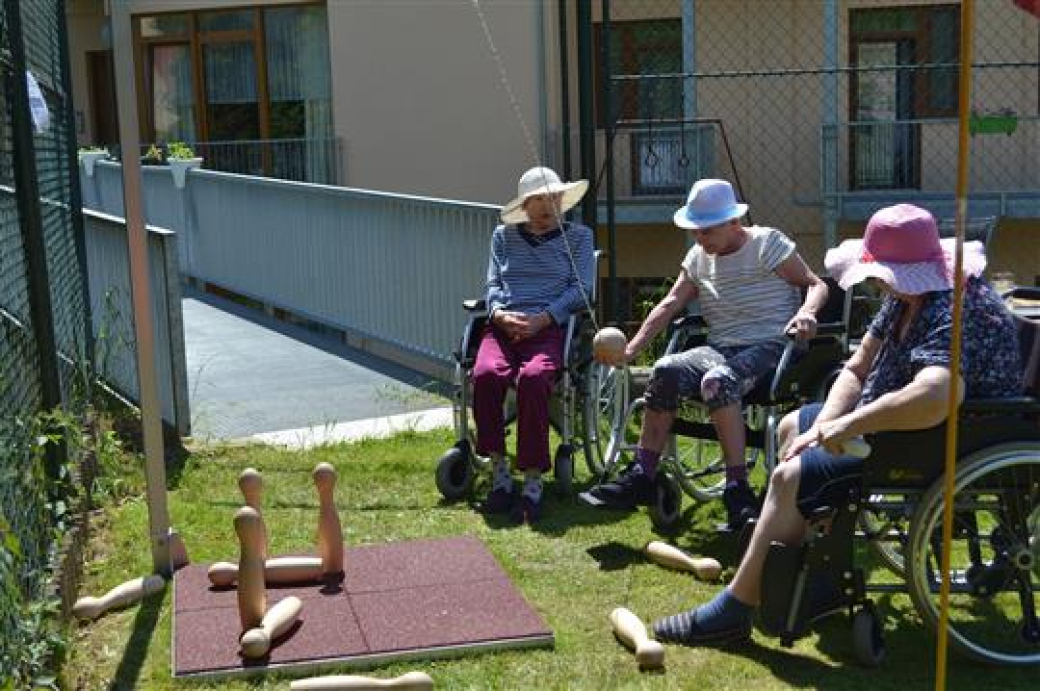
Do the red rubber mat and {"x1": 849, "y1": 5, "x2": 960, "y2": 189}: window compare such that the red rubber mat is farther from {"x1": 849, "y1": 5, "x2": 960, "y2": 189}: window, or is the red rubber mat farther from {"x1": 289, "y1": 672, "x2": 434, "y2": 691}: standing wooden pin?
{"x1": 849, "y1": 5, "x2": 960, "y2": 189}: window

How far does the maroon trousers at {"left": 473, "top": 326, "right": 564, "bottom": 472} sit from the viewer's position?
5.66m

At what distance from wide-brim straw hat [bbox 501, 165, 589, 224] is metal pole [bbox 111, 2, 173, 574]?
1.81m

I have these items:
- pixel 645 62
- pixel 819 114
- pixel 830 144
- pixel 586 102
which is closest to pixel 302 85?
pixel 645 62

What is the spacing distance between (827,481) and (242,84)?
49.6 ft

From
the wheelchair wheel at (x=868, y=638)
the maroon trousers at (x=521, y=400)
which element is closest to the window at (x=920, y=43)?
the maroon trousers at (x=521, y=400)

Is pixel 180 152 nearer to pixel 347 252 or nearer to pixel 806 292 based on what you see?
pixel 347 252

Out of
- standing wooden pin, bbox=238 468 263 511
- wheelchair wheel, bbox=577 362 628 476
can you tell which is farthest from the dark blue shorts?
wheelchair wheel, bbox=577 362 628 476

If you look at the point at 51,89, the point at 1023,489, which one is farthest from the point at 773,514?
the point at 51,89

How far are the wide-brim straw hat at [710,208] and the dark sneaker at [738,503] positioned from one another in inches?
38.4

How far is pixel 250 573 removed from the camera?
13.6 ft

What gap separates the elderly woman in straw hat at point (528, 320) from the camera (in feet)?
18.6

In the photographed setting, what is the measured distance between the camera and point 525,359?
19.2 ft

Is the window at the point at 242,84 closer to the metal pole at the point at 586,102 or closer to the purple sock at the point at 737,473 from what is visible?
the metal pole at the point at 586,102

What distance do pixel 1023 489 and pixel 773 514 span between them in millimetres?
688
